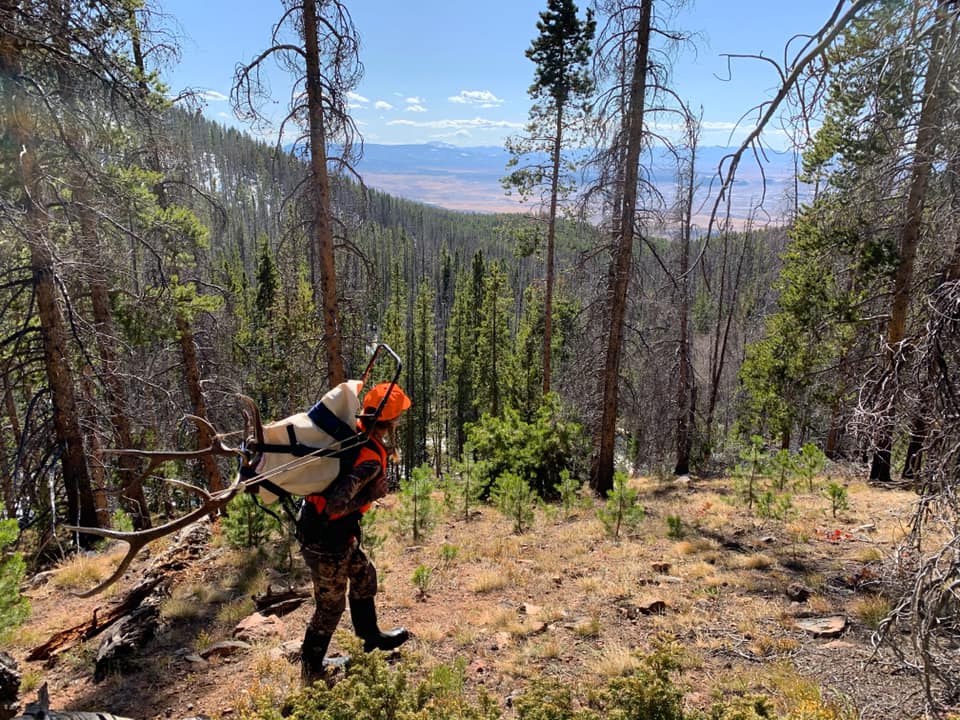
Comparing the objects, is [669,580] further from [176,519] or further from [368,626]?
[176,519]

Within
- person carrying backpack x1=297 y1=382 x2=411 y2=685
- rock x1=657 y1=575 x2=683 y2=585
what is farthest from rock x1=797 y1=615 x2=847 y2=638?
person carrying backpack x1=297 y1=382 x2=411 y2=685

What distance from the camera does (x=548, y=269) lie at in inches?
678

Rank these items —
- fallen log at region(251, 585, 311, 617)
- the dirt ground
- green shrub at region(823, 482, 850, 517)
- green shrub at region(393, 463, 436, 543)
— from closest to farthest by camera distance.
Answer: the dirt ground → fallen log at region(251, 585, 311, 617) → green shrub at region(823, 482, 850, 517) → green shrub at region(393, 463, 436, 543)

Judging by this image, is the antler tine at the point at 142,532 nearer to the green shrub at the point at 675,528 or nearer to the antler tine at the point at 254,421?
the antler tine at the point at 254,421

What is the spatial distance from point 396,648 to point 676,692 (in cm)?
271

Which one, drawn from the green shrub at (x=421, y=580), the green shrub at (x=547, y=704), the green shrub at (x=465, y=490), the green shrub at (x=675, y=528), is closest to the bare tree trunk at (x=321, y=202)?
the green shrub at (x=465, y=490)

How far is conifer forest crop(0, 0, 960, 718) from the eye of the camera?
2.33m

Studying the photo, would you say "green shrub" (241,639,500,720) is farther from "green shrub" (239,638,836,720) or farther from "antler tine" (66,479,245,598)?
"antler tine" (66,479,245,598)

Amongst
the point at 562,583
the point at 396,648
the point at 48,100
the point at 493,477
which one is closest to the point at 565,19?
the point at 493,477

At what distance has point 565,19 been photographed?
48.9 ft

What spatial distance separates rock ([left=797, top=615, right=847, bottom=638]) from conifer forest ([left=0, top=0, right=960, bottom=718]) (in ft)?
1.58

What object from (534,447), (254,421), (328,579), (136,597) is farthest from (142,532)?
(534,447)

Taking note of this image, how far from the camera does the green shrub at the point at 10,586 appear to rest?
135 inches

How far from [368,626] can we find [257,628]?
4.70 ft
